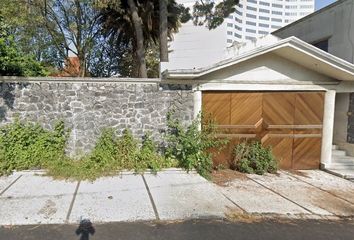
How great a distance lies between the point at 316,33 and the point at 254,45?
10.7ft

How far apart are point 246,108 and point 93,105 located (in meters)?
4.12

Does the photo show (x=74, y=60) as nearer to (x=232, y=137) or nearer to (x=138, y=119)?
(x=138, y=119)

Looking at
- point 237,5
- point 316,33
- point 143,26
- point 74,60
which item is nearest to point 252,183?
point 316,33

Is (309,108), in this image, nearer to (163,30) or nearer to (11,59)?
(163,30)

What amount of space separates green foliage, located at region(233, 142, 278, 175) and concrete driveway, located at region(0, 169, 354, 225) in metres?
0.55

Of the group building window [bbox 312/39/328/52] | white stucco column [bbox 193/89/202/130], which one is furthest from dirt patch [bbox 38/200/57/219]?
building window [bbox 312/39/328/52]

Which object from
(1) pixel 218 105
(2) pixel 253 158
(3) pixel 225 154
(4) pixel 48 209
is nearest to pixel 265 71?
(1) pixel 218 105

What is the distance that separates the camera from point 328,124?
8539 mm

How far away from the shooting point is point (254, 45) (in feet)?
45.1

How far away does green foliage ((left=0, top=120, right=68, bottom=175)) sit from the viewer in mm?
7133

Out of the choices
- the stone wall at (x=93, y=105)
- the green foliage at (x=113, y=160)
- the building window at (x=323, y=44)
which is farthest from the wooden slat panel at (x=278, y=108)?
the building window at (x=323, y=44)

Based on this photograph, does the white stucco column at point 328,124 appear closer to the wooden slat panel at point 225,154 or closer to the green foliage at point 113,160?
the wooden slat panel at point 225,154

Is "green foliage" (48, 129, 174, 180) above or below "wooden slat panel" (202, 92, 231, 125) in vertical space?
below

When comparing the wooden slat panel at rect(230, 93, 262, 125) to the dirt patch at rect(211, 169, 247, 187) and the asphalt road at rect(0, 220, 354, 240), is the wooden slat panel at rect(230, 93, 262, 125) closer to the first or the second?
the dirt patch at rect(211, 169, 247, 187)
